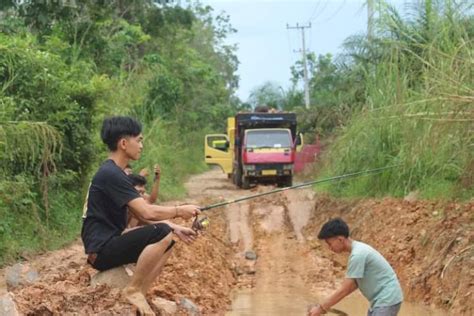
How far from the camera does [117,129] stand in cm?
596

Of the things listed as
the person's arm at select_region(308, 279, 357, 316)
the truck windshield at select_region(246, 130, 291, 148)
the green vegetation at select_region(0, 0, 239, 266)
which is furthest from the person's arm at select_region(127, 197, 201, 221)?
the truck windshield at select_region(246, 130, 291, 148)

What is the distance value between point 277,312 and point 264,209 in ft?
30.9

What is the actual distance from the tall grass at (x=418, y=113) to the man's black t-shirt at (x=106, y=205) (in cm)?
434

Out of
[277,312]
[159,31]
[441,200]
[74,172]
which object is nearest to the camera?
[277,312]

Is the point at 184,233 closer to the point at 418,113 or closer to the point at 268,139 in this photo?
the point at 418,113

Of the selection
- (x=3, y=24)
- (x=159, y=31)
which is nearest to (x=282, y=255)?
(x=3, y=24)

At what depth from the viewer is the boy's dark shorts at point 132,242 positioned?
19.6 feet

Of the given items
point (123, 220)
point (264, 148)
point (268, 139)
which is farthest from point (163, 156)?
point (123, 220)

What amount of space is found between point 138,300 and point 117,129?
4.48 feet

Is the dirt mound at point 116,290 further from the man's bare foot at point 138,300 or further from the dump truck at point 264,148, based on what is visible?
the dump truck at point 264,148

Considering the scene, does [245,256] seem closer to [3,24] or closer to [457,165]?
[457,165]

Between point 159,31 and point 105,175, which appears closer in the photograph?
point 105,175

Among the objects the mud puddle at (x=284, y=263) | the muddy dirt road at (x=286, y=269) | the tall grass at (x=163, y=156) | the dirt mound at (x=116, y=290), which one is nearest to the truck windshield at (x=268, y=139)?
the tall grass at (x=163, y=156)

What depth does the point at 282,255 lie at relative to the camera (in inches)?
577
